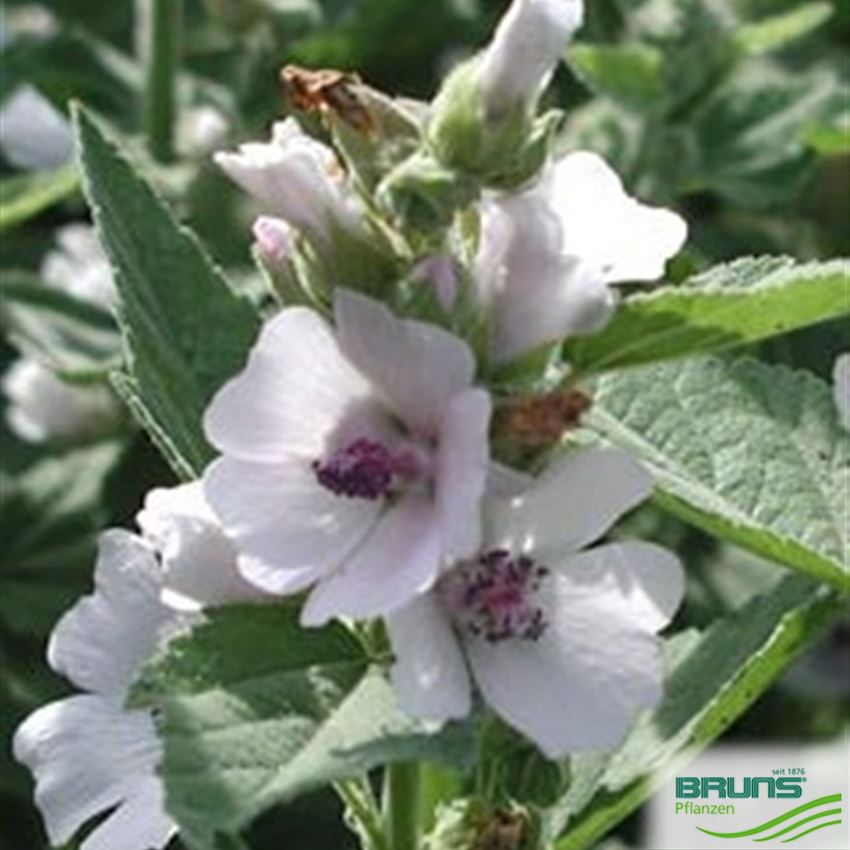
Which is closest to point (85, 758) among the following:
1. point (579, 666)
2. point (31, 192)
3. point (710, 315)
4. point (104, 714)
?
point (104, 714)

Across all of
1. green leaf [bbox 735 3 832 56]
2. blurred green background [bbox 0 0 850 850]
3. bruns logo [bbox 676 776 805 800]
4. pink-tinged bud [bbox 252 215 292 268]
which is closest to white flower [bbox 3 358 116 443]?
blurred green background [bbox 0 0 850 850]

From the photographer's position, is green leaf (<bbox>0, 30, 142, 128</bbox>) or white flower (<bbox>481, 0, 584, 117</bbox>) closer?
white flower (<bbox>481, 0, 584, 117</bbox>)

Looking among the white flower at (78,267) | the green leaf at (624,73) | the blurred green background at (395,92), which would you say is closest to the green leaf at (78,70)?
the blurred green background at (395,92)

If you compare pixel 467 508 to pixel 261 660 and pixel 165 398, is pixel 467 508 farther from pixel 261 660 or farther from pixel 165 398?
pixel 165 398

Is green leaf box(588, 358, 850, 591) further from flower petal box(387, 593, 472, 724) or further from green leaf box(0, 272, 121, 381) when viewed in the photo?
green leaf box(0, 272, 121, 381)

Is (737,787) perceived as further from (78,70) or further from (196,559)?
(78,70)

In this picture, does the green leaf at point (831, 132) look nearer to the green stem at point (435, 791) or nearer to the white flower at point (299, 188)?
the green stem at point (435, 791)
